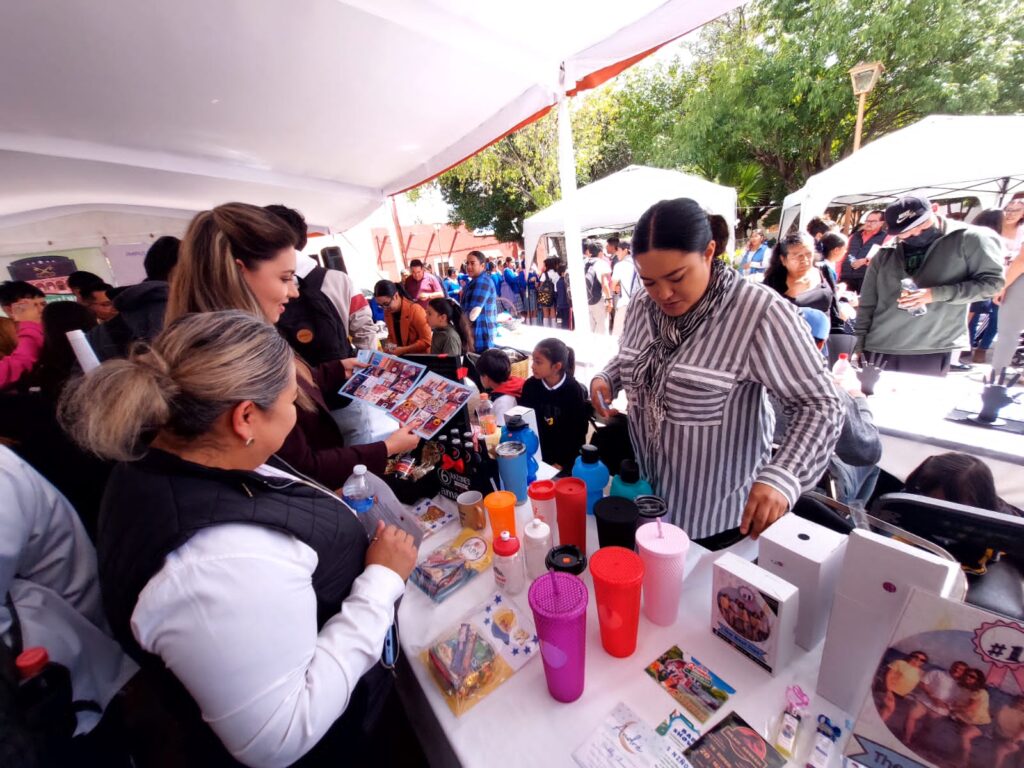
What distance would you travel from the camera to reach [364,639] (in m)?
0.83

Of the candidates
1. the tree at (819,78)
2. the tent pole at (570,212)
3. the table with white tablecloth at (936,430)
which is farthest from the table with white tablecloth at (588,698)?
the tree at (819,78)

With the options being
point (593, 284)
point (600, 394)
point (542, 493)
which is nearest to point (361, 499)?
point (542, 493)

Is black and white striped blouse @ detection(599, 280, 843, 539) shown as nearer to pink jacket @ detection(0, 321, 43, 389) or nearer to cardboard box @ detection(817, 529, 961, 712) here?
cardboard box @ detection(817, 529, 961, 712)

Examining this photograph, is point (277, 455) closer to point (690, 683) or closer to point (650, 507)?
point (650, 507)

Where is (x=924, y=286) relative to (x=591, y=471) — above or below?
above

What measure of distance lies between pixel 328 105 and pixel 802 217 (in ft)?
22.0

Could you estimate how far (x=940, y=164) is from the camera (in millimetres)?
5098

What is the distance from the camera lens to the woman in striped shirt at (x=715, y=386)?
3.72ft

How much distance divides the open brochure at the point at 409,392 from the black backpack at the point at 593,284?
7.81 m

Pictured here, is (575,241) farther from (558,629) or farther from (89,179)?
(89,179)

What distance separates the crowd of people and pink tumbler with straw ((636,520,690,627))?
0.92 ft

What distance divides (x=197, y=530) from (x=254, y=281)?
107 cm

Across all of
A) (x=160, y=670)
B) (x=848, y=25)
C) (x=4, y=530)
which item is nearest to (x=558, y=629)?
(x=160, y=670)

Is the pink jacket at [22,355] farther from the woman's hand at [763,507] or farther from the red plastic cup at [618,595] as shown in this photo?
the woman's hand at [763,507]
